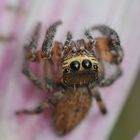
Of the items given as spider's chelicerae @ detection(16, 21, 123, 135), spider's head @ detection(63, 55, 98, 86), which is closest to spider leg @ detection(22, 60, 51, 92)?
spider's chelicerae @ detection(16, 21, 123, 135)

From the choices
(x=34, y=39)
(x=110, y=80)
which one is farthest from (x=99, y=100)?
(x=34, y=39)

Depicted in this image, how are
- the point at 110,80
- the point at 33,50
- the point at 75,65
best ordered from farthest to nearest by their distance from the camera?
the point at 110,80
the point at 33,50
the point at 75,65

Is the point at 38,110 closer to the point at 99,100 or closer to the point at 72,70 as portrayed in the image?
the point at 99,100

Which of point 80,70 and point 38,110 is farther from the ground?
point 80,70

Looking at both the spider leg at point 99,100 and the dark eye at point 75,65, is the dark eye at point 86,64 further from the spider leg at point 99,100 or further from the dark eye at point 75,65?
the spider leg at point 99,100

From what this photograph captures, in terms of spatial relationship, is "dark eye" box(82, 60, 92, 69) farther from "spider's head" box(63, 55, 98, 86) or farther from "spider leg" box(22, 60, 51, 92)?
"spider leg" box(22, 60, 51, 92)
